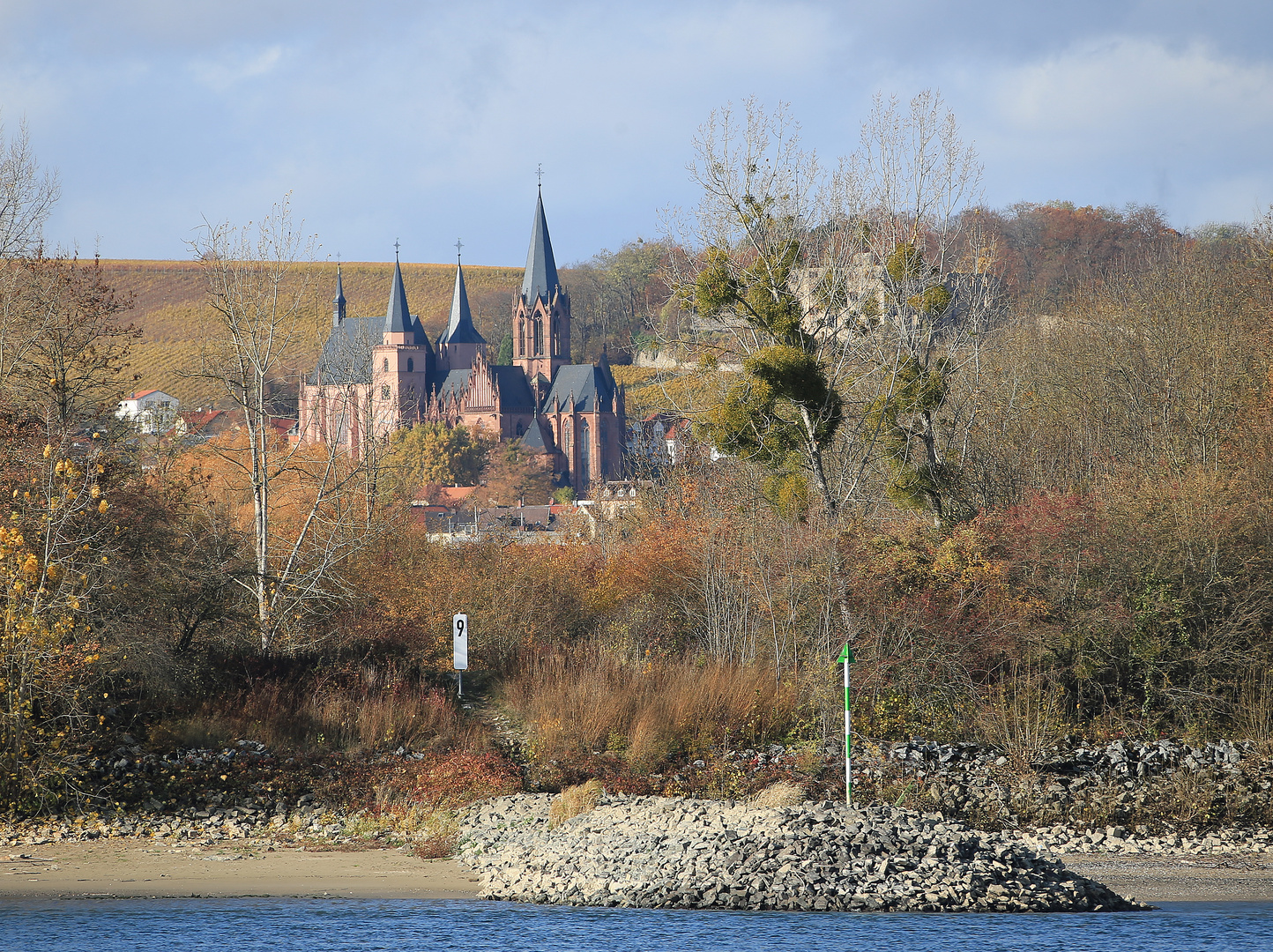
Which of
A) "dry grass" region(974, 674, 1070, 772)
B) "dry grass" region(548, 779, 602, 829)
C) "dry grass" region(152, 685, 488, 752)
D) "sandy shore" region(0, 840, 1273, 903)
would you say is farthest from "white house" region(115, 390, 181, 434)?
"dry grass" region(974, 674, 1070, 772)

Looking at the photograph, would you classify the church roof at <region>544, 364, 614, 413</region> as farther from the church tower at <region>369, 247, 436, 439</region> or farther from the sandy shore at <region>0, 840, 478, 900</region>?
the sandy shore at <region>0, 840, 478, 900</region>

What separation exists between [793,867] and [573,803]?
3.61m

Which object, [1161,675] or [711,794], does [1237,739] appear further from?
[711,794]

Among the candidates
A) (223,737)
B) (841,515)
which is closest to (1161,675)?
(841,515)

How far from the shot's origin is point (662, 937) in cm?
1138

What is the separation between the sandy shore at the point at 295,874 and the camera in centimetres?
1292

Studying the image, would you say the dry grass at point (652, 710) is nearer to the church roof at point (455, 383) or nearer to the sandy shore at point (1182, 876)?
the sandy shore at point (1182, 876)

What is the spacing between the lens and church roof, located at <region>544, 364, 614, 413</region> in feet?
406

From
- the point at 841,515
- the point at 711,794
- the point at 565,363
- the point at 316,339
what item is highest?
the point at 565,363

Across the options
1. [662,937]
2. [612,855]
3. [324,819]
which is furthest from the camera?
[324,819]

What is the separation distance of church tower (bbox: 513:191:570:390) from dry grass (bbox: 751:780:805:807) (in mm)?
110018

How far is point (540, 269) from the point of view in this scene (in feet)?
413

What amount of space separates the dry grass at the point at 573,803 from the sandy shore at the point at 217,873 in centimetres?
138

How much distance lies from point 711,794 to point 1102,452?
13.0 metres
